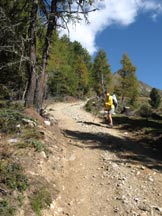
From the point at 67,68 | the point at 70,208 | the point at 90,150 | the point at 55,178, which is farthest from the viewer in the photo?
the point at 67,68

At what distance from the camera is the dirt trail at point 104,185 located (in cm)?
756

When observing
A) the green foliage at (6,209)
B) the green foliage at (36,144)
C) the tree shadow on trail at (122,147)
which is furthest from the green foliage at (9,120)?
the green foliage at (6,209)

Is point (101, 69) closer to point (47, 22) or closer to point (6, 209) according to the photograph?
point (47, 22)

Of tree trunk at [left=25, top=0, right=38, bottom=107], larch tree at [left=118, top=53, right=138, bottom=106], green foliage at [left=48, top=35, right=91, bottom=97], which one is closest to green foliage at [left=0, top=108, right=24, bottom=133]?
tree trunk at [left=25, top=0, right=38, bottom=107]

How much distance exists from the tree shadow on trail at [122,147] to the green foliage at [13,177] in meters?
3.96

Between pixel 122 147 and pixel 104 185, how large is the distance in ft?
12.7

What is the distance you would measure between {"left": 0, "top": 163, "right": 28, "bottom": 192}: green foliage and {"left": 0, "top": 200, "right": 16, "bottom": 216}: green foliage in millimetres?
723

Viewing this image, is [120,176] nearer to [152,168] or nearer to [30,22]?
[152,168]

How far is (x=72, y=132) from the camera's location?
14898mm

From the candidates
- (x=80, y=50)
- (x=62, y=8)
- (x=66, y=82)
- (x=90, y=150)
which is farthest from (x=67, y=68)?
(x=90, y=150)

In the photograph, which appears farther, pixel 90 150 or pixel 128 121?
pixel 128 121

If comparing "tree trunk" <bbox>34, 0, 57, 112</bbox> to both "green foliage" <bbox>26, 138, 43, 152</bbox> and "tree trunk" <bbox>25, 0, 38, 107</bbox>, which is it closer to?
"tree trunk" <bbox>25, 0, 38, 107</bbox>

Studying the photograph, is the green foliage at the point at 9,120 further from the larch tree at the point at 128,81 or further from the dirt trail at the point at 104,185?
the larch tree at the point at 128,81

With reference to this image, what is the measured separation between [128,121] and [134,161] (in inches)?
365
